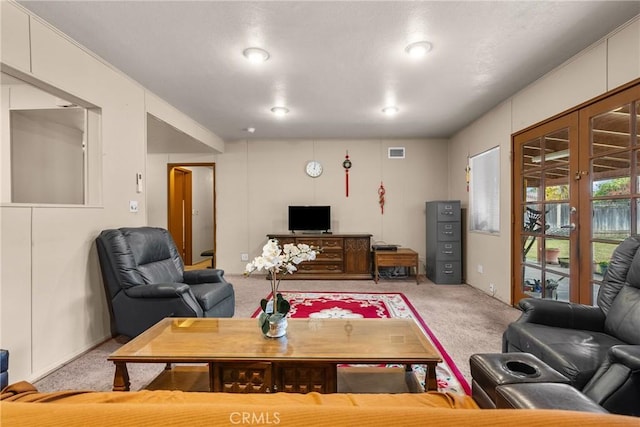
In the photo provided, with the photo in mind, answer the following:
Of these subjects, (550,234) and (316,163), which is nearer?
(550,234)

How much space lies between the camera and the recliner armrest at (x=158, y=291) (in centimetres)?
251

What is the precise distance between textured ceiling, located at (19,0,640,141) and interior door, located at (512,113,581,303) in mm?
664

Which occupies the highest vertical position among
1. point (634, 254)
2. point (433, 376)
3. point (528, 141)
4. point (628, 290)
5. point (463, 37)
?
point (463, 37)

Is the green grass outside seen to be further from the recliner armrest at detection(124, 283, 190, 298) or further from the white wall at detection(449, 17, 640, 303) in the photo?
the recliner armrest at detection(124, 283, 190, 298)

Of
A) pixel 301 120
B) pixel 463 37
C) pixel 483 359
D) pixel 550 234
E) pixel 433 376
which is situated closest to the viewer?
pixel 483 359

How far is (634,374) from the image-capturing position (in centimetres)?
121

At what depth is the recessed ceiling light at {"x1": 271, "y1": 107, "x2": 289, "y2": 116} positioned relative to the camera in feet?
13.5

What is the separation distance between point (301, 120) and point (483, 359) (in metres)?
4.24

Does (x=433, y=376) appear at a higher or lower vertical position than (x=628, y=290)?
lower

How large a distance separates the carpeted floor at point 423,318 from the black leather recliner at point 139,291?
14.0 inches

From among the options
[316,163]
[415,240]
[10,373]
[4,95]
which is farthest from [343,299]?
[4,95]

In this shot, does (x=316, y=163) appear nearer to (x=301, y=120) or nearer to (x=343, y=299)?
(x=301, y=120)

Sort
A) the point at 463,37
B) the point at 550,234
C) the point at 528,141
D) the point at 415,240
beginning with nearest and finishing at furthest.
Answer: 1. the point at 463,37
2. the point at 550,234
3. the point at 528,141
4. the point at 415,240

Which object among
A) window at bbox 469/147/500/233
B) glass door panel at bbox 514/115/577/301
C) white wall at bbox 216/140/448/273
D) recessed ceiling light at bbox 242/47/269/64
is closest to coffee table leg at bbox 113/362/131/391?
recessed ceiling light at bbox 242/47/269/64
